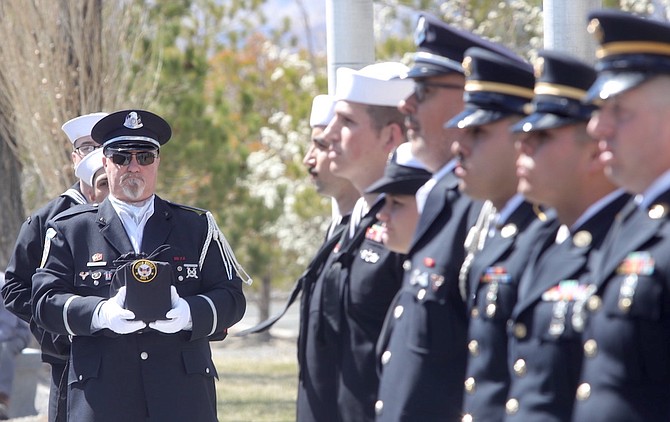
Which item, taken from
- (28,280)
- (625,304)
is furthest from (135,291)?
(625,304)

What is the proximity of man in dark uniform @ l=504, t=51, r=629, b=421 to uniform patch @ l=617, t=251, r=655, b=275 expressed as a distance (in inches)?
8.2

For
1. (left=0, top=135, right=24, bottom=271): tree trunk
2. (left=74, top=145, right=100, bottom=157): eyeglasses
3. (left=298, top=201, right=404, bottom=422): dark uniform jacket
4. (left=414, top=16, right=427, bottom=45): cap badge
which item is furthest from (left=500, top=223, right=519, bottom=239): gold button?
(left=0, top=135, right=24, bottom=271): tree trunk

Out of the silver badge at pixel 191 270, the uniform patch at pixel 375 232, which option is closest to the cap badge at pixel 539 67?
the uniform patch at pixel 375 232

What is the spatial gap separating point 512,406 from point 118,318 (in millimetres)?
2321

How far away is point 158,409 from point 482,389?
7.27ft

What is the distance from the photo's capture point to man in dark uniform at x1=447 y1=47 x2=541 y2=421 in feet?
11.7

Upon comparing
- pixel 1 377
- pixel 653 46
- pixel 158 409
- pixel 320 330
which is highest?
pixel 653 46

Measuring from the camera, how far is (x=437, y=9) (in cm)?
2075

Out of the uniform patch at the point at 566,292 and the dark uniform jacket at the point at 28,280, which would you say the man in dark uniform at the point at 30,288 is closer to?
the dark uniform jacket at the point at 28,280

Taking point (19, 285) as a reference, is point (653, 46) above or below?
above

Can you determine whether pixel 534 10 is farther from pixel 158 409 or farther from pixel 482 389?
pixel 482 389

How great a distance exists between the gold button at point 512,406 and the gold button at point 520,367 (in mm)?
74

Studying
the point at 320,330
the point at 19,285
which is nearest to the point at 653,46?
the point at 320,330

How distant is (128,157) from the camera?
219 inches
